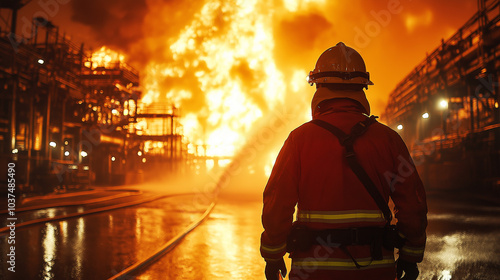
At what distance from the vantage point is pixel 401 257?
7.44ft

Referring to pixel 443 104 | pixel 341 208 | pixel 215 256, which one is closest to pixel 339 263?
pixel 341 208

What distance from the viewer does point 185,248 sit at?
23.8 feet

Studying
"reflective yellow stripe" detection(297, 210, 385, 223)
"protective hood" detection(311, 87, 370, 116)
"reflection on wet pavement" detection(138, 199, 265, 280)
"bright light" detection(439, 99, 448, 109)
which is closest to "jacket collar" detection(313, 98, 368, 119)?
"protective hood" detection(311, 87, 370, 116)

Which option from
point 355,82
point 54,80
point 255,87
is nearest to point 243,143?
point 255,87

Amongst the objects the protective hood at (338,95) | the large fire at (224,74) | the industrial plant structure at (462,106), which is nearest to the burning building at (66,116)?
the large fire at (224,74)

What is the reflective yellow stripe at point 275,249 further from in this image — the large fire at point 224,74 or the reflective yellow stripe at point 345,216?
the large fire at point 224,74

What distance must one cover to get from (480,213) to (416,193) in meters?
11.7

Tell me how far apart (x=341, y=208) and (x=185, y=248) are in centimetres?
564

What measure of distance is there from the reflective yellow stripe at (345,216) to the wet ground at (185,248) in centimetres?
353

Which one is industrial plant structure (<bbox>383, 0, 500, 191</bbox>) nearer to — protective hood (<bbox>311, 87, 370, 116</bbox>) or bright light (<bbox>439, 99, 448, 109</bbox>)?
bright light (<bbox>439, 99, 448, 109</bbox>)

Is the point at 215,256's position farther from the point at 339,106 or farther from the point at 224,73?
the point at 224,73

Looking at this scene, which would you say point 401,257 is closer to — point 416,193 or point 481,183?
point 416,193

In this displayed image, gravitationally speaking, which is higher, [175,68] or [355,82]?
[175,68]

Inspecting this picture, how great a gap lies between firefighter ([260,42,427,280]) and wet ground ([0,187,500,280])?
11.4 feet
